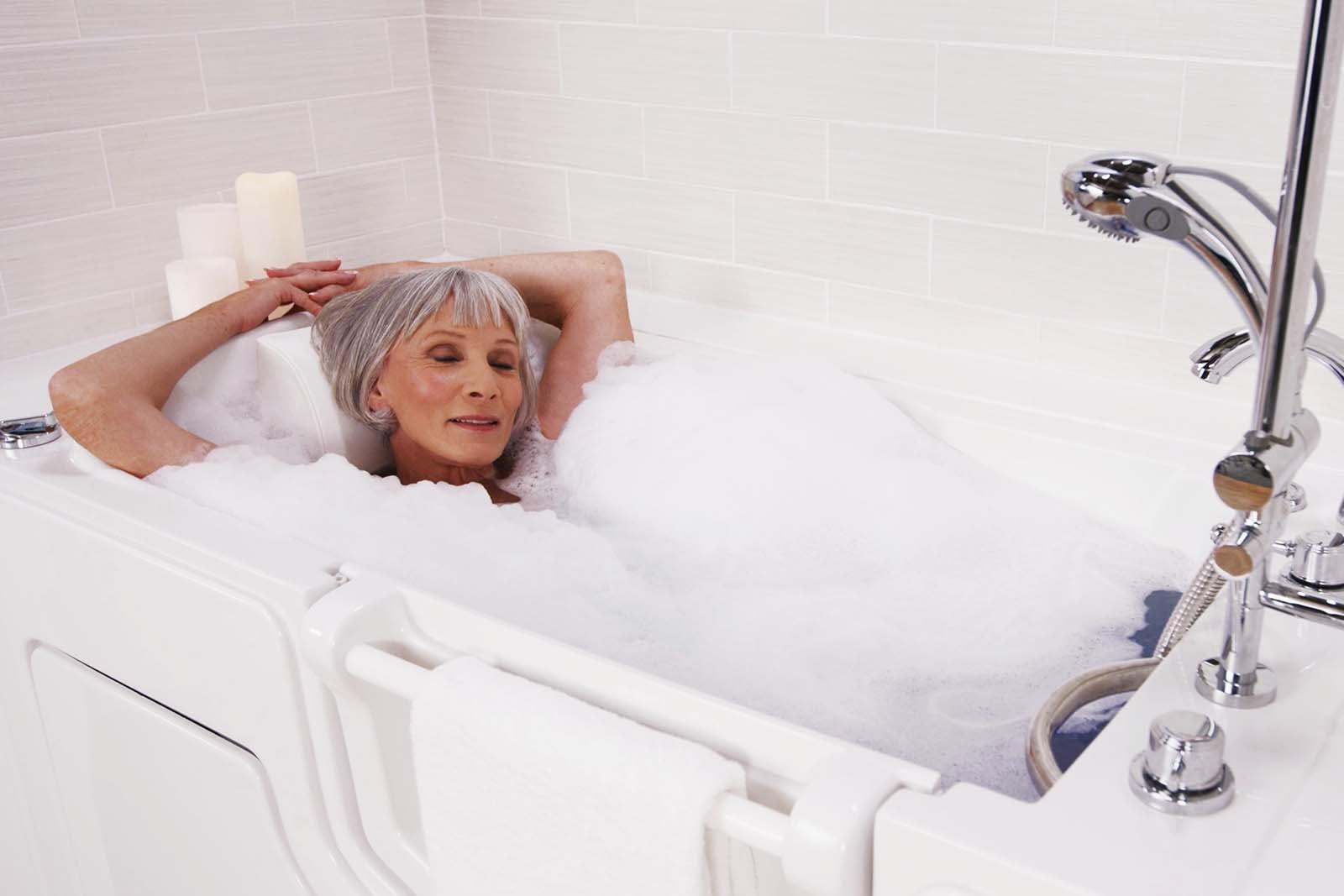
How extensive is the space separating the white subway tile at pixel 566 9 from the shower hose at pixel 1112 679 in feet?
4.88

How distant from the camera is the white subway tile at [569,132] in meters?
2.37

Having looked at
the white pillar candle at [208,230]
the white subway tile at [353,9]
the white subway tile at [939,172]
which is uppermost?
the white subway tile at [353,9]

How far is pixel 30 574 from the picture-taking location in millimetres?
1651

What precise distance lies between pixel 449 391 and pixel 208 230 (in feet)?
1.94

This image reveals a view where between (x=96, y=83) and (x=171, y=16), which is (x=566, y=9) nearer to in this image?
(x=171, y=16)

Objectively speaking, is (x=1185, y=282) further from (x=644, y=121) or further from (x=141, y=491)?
(x=141, y=491)

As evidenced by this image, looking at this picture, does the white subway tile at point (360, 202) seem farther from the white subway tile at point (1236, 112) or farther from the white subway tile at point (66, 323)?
the white subway tile at point (1236, 112)

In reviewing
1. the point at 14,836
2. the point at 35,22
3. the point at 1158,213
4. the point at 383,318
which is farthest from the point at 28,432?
the point at 1158,213

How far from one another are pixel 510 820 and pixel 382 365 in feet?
2.92

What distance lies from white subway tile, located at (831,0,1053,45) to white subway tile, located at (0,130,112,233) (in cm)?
121

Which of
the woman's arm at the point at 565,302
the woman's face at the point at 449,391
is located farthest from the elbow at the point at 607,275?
the woman's face at the point at 449,391

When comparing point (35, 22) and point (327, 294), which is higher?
point (35, 22)

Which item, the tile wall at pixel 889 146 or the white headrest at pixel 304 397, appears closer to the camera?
the tile wall at pixel 889 146

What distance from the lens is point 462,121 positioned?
2.62 meters
